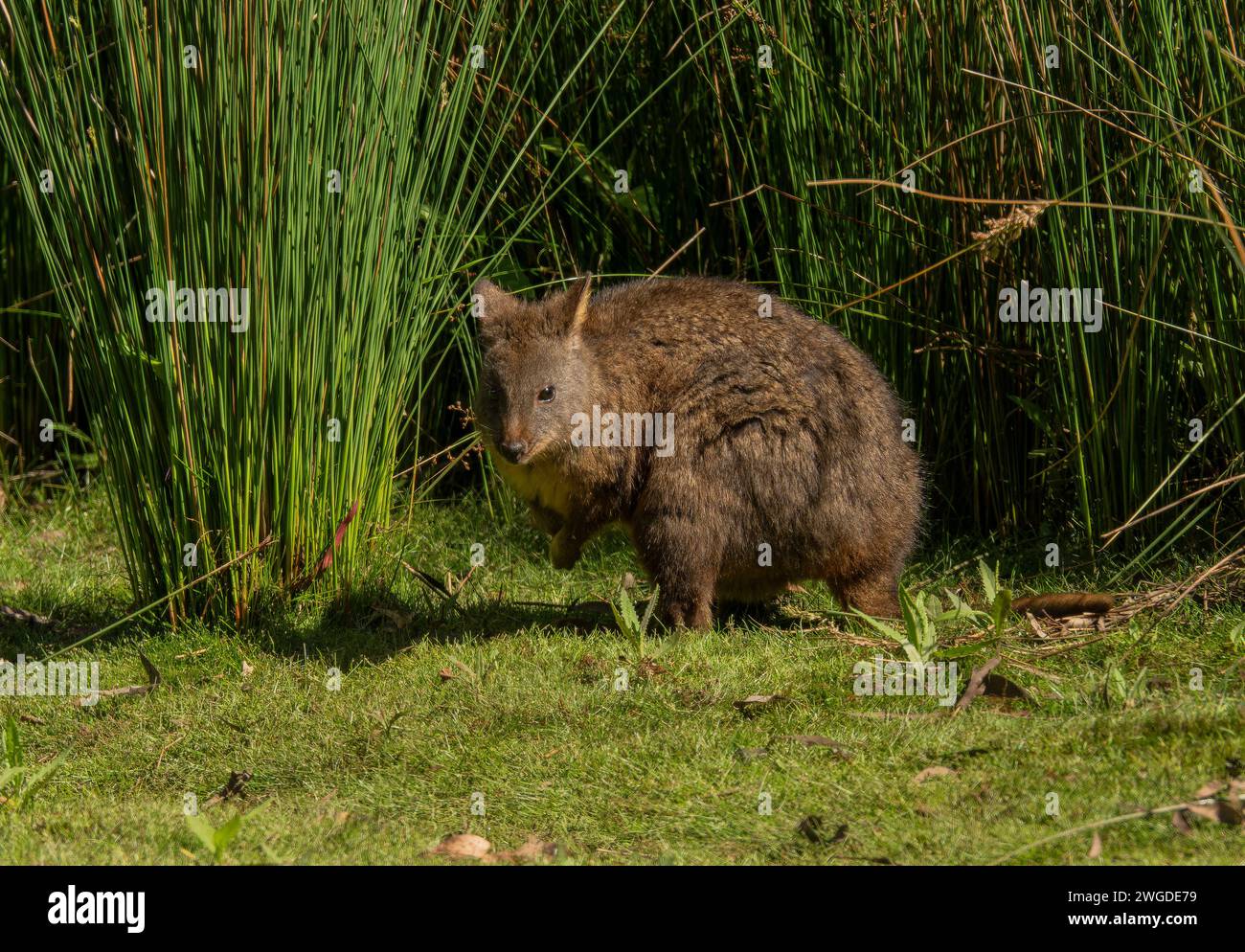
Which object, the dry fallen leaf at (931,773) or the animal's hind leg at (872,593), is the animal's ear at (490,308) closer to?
the animal's hind leg at (872,593)

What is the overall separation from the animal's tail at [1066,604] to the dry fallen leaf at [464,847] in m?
2.37

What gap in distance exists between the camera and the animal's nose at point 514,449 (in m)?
5.61

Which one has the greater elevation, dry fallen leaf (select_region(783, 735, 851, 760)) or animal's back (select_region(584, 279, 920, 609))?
animal's back (select_region(584, 279, 920, 609))

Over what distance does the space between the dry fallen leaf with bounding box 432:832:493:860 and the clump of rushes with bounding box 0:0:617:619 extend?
2.03 m

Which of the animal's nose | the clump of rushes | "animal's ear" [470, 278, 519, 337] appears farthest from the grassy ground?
"animal's ear" [470, 278, 519, 337]

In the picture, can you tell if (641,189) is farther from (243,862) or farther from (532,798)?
(243,862)

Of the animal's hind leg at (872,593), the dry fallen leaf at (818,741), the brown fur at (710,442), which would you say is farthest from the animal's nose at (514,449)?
the dry fallen leaf at (818,741)

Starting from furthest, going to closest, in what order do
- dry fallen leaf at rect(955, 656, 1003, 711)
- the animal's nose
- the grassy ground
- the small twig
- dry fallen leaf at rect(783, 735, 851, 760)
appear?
the animal's nose < dry fallen leaf at rect(955, 656, 1003, 711) < dry fallen leaf at rect(783, 735, 851, 760) < the grassy ground < the small twig

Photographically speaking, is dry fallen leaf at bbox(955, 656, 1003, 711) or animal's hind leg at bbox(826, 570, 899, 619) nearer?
dry fallen leaf at bbox(955, 656, 1003, 711)

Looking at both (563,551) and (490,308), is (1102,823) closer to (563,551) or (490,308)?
(563,551)

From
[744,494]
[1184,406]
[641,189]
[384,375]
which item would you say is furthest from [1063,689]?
[641,189]

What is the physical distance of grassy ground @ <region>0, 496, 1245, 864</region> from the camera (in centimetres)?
396

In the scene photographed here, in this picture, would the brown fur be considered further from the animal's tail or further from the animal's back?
the animal's tail

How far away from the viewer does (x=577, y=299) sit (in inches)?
228
